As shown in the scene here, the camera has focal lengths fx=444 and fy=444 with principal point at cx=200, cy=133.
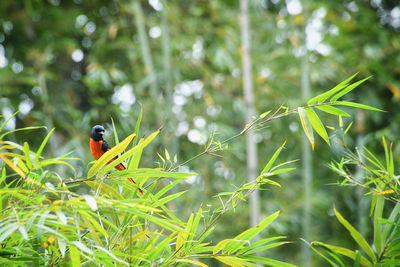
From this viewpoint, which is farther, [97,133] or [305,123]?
[97,133]

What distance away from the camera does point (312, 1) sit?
165 inches

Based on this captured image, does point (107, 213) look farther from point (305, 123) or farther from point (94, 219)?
point (305, 123)

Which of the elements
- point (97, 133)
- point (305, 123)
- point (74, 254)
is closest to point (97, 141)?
point (97, 133)

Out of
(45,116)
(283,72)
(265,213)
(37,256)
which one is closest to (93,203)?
(37,256)

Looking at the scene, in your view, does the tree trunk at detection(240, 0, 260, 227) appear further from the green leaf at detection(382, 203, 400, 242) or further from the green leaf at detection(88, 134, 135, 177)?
the green leaf at detection(88, 134, 135, 177)

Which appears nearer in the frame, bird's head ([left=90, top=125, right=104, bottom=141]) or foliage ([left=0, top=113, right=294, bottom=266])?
foliage ([left=0, top=113, right=294, bottom=266])

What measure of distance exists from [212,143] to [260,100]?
3807 mm

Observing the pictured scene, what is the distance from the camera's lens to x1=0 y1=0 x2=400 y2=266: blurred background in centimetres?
385

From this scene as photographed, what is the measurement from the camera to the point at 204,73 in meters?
4.49

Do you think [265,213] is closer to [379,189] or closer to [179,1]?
[179,1]

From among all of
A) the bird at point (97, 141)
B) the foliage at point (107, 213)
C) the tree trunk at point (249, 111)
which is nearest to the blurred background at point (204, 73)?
the tree trunk at point (249, 111)

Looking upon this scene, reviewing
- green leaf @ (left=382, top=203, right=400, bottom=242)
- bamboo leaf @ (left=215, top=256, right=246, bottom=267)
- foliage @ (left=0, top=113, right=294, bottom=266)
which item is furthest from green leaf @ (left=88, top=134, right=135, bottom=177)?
green leaf @ (left=382, top=203, right=400, bottom=242)

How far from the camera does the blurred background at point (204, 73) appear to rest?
12.6 ft

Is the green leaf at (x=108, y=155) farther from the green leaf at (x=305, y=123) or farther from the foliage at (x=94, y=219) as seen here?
the green leaf at (x=305, y=123)
